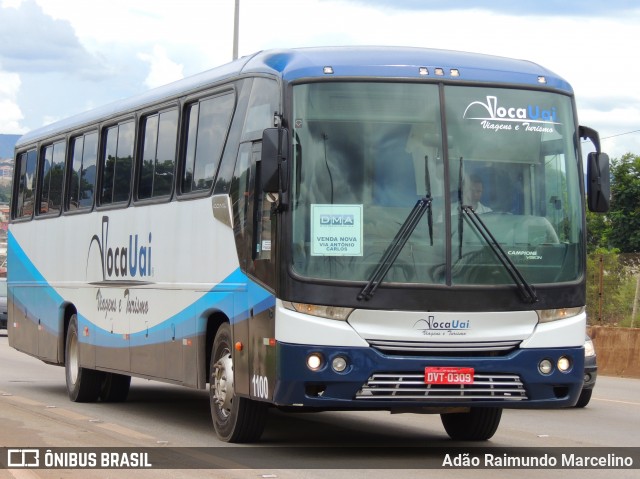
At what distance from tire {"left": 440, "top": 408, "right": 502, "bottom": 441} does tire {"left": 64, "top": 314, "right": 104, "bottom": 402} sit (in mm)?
5963

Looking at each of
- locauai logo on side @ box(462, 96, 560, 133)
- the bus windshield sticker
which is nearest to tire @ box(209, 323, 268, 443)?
the bus windshield sticker

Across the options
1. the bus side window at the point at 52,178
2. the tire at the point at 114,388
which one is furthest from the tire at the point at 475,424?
the bus side window at the point at 52,178

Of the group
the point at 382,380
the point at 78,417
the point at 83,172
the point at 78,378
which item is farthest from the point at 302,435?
the point at 83,172

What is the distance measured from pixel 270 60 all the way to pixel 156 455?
11.7 feet

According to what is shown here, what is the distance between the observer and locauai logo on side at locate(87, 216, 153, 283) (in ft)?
50.2

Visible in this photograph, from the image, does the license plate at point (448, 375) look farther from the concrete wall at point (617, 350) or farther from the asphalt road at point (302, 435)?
the concrete wall at point (617, 350)

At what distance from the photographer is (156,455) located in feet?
38.0

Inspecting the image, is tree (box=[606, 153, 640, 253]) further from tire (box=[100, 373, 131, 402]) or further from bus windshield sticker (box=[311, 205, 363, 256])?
bus windshield sticker (box=[311, 205, 363, 256])

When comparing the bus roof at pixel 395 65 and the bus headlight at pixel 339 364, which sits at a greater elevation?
the bus roof at pixel 395 65

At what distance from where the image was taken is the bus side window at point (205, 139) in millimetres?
13234

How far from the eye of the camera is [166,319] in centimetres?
1452

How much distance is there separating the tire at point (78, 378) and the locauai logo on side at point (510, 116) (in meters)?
7.87

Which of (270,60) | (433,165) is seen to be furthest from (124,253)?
(433,165)

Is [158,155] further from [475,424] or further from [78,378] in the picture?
[475,424]
